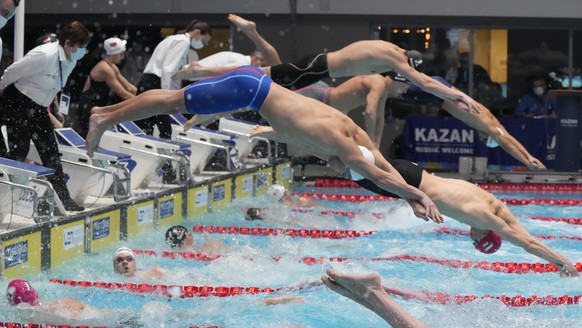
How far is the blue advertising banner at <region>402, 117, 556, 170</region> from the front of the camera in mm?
13883

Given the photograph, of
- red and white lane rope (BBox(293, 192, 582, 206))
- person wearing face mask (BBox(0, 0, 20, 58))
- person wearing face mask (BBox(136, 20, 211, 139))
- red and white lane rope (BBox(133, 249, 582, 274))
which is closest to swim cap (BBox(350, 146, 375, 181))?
red and white lane rope (BBox(133, 249, 582, 274))

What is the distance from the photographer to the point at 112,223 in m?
7.95

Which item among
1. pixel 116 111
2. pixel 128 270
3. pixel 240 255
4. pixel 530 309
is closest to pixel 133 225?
pixel 240 255

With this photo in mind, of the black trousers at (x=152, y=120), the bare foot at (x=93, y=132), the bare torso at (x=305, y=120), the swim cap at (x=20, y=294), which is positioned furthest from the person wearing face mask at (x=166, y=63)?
the swim cap at (x=20, y=294)

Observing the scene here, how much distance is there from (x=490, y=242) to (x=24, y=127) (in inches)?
132

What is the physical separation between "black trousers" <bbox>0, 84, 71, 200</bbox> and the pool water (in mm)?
832

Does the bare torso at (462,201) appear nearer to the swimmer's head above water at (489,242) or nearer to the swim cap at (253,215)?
the swimmer's head above water at (489,242)

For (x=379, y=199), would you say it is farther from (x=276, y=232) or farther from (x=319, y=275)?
(x=319, y=275)

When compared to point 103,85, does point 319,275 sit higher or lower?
lower

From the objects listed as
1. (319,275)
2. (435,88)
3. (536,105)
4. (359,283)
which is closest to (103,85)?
(319,275)

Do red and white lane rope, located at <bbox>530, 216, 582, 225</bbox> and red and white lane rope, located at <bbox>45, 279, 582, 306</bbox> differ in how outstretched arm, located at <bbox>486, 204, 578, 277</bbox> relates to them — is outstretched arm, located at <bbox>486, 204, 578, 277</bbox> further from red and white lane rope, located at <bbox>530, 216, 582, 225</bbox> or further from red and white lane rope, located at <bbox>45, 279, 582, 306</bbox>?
red and white lane rope, located at <bbox>530, 216, 582, 225</bbox>

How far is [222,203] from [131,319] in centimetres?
479

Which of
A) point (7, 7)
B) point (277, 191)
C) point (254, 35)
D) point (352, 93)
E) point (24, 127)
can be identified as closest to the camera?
point (7, 7)

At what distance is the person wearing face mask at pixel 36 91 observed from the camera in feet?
23.4
